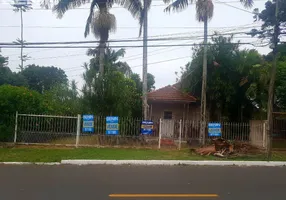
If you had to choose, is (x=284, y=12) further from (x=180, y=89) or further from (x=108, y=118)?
(x=108, y=118)

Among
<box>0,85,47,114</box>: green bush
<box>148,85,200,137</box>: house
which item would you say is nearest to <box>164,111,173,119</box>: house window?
<box>148,85,200,137</box>: house

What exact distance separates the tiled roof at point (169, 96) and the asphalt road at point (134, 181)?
8600 millimetres

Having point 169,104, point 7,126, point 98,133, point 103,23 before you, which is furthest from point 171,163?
Answer: point 103,23

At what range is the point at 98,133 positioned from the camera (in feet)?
43.0

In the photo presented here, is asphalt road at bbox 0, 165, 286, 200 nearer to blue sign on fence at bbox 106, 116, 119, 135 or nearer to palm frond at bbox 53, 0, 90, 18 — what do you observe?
blue sign on fence at bbox 106, 116, 119, 135

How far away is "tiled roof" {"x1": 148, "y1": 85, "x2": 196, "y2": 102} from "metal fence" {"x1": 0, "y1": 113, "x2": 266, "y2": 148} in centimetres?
444

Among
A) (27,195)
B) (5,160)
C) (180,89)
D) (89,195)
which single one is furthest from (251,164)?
(180,89)

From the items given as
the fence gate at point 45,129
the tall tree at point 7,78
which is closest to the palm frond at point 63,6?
the fence gate at point 45,129

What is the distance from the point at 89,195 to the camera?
583 centimetres

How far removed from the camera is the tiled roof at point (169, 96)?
59.5 ft

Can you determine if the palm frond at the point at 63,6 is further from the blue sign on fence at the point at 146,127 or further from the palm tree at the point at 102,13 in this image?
the blue sign on fence at the point at 146,127

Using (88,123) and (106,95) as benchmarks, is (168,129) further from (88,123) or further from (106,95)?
(88,123)

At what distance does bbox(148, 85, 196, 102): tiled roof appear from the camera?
18.1 meters

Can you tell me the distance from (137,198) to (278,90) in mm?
12441
